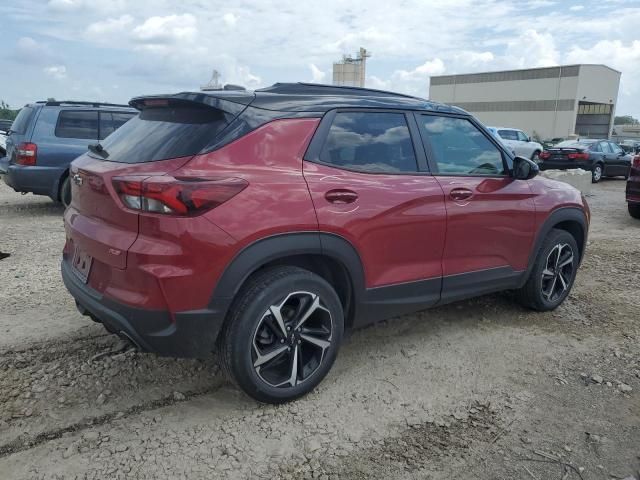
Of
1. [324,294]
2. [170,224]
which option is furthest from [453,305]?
[170,224]

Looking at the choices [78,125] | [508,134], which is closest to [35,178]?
[78,125]

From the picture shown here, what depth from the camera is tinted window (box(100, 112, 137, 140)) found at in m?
9.01

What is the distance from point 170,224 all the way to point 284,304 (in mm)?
792

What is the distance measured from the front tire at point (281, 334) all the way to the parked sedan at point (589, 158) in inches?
648

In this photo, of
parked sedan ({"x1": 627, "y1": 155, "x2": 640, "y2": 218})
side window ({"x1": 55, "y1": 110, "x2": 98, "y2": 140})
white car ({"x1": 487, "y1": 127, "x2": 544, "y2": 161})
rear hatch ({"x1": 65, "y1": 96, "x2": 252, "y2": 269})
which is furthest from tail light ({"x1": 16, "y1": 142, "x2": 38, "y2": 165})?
white car ({"x1": 487, "y1": 127, "x2": 544, "y2": 161})

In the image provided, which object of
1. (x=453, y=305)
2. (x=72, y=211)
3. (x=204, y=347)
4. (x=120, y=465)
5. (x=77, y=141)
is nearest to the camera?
(x=120, y=465)

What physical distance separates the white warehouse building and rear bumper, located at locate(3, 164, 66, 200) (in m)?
65.8

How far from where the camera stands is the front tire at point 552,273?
4508mm

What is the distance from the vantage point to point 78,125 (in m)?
8.73

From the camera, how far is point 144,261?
8.54 feet

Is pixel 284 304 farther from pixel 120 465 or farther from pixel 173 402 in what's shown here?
pixel 120 465

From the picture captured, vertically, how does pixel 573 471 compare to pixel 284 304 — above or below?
below

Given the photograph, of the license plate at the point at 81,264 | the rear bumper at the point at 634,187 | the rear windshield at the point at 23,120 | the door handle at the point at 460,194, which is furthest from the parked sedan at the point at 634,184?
the rear windshield at the point at 23,120

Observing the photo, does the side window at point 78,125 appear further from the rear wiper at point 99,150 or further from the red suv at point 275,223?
the red suv at point 275,223
